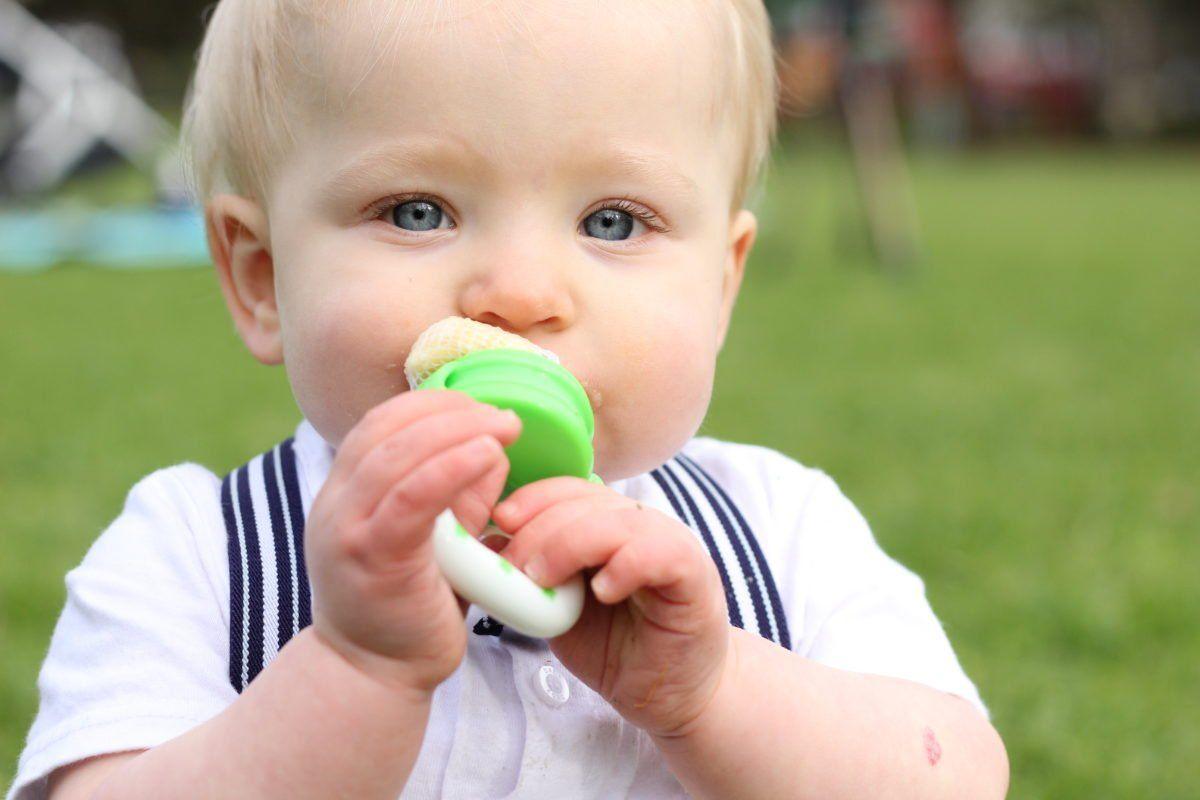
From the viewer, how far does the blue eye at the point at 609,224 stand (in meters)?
1.36

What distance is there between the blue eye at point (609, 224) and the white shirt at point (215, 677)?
39 cm

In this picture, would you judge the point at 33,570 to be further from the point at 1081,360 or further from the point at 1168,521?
the point at 1081,360

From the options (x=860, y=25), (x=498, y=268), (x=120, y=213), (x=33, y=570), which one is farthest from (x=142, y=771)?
(x=120, y=213)

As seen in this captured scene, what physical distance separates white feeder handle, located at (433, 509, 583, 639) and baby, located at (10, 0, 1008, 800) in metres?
0.06

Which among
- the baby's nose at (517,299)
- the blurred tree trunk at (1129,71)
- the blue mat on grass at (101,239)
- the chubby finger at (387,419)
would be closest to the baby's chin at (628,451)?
the baby's nose at (517,299)

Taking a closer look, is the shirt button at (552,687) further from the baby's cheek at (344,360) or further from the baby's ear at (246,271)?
the baby's ear at (246,271)

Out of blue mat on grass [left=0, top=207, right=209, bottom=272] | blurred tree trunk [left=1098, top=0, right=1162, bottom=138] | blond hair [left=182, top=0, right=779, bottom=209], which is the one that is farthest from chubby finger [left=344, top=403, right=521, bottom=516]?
blurred tree trunk [left=1098, top=0, right=1162, bottom=138]

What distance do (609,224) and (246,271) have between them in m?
0.44

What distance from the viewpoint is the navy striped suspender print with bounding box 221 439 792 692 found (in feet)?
4.52

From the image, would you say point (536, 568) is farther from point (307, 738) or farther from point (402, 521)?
point (307, 738)

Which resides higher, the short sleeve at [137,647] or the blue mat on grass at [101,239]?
the short sleeve at [137,647]

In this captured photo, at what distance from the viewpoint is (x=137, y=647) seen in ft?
4.39

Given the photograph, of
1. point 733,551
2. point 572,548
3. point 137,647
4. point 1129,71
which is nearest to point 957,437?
point 733,551

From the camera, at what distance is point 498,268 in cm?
128
